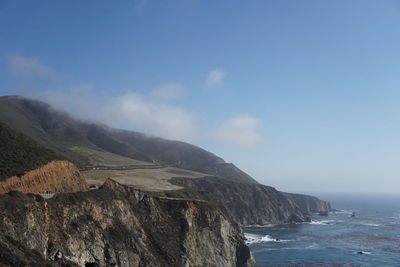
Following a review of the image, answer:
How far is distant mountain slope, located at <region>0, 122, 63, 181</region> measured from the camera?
162 feet

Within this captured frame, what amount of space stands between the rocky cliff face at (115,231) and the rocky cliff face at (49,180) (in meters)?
3.85

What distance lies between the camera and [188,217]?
68.6 m

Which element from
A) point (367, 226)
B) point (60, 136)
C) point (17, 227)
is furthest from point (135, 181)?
point (60, 136)

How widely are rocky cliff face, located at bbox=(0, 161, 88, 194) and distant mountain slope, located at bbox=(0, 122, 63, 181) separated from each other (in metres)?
0.77

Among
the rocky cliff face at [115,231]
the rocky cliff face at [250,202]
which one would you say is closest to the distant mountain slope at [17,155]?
the rocky cliff face at [115,231]

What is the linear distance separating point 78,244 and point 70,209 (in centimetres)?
532

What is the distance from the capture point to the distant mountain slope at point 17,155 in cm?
4931

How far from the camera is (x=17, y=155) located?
5300 centimetres

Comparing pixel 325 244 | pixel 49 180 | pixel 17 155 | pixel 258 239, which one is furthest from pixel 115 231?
pixel 325 244

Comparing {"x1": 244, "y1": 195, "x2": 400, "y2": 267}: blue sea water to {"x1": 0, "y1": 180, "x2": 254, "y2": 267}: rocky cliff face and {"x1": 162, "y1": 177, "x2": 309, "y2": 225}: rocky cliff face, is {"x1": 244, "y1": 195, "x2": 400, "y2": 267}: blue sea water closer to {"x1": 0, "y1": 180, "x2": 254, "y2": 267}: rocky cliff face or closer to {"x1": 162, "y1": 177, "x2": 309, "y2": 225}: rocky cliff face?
{"x1": 162, "y1": 177, "x2": 309, "y2": 225}: rocky cliff face

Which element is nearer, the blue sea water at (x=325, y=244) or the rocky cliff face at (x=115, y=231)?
the rocky cliff face at (x=115, y=231)

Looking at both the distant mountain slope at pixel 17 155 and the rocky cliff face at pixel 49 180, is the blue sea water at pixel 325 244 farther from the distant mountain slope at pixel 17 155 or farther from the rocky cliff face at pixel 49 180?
the distant mountain slope at pixel 17 155

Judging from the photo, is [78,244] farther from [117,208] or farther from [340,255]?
[340,255]

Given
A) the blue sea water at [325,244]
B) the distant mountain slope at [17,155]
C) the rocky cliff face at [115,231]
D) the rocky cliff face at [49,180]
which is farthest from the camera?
the blue sea water at [325,244]
